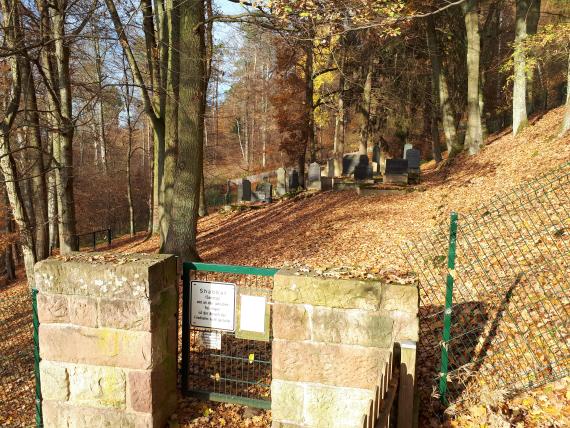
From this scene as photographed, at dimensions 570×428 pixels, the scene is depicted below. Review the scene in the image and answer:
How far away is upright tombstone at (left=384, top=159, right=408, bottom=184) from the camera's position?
15.9 meters

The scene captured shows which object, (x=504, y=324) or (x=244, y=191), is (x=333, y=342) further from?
(x=244, y=191)

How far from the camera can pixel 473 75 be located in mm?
A: 15414

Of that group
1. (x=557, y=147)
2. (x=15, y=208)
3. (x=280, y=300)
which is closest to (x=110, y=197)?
(x=15, y=208)

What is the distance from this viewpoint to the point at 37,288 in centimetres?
379

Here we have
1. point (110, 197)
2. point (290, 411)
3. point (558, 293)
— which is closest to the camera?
point (290, 411)

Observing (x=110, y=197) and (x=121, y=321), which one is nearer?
(x=121, y=321)

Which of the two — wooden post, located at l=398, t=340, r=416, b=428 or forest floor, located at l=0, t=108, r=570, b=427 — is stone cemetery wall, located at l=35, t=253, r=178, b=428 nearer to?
forest floor, located at l=0, t=108, r=570, b=427

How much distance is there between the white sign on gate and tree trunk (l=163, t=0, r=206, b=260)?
456 centimetres

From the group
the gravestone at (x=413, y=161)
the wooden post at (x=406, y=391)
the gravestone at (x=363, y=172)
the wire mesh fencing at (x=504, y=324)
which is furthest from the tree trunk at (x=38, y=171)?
the gravestone at (x=413, y=161)

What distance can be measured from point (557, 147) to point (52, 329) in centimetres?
1195

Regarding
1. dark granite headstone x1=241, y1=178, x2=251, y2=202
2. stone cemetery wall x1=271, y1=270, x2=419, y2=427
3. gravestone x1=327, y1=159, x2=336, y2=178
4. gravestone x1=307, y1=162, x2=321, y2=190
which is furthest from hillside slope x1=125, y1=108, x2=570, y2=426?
gravestone x1=327, y1=159, x2=336, y2=178

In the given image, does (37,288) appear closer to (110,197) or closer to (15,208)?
(15,208)

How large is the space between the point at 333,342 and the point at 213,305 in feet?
4.01

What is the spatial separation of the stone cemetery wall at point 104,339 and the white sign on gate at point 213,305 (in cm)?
27
